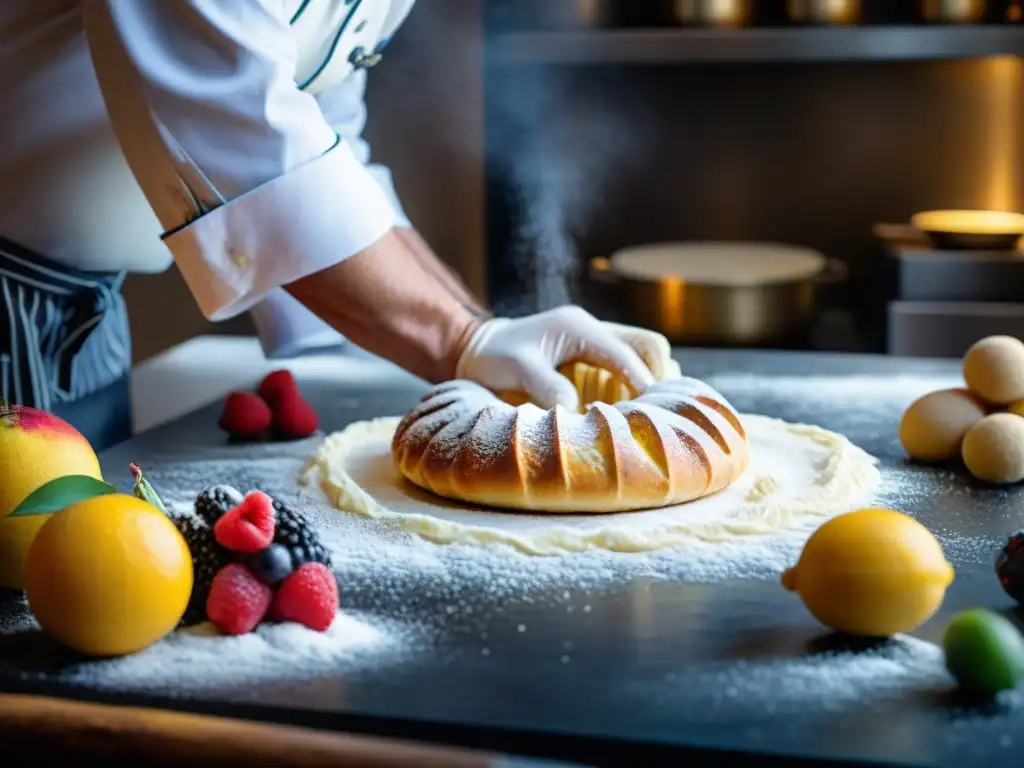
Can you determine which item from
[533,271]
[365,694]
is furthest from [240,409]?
[533,271]

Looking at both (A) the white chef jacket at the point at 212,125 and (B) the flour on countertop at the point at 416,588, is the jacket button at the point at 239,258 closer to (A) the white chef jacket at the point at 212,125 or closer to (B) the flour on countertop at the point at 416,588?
(A) the white chef jacket at the point at 212,125

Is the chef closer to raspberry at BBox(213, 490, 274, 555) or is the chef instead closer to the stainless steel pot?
raspberry at BBox(213, 490, 274, 555)

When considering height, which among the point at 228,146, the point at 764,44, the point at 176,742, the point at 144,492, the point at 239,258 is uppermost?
the point at 764,44

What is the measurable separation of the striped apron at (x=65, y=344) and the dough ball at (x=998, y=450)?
1117 mm

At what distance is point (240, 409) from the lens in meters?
1.50

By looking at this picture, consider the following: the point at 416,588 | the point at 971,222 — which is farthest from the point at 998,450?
the point at 971,222

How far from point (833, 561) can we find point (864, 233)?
225 cm

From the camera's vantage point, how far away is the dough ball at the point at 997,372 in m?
1.35

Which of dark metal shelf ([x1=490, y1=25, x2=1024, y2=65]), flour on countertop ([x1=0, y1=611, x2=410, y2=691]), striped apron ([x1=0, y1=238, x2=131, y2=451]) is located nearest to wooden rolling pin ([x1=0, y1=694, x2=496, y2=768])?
flour on countertop ([x1=0, y1=611, x2=410, y2=691])

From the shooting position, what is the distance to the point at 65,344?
171 centimetres

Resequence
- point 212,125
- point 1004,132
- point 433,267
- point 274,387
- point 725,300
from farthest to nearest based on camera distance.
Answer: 1. point 1004,132
2. point 725,300
3. point 433,267
4. point 274,387
5. point 212,125

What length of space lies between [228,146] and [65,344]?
52cm

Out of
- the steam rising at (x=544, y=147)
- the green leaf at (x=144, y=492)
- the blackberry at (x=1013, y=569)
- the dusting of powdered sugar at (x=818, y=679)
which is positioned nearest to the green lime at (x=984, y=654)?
the dusting of powdered sugar at (x=818, y=679)

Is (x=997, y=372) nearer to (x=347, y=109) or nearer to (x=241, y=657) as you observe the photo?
(x=241, y=657)
